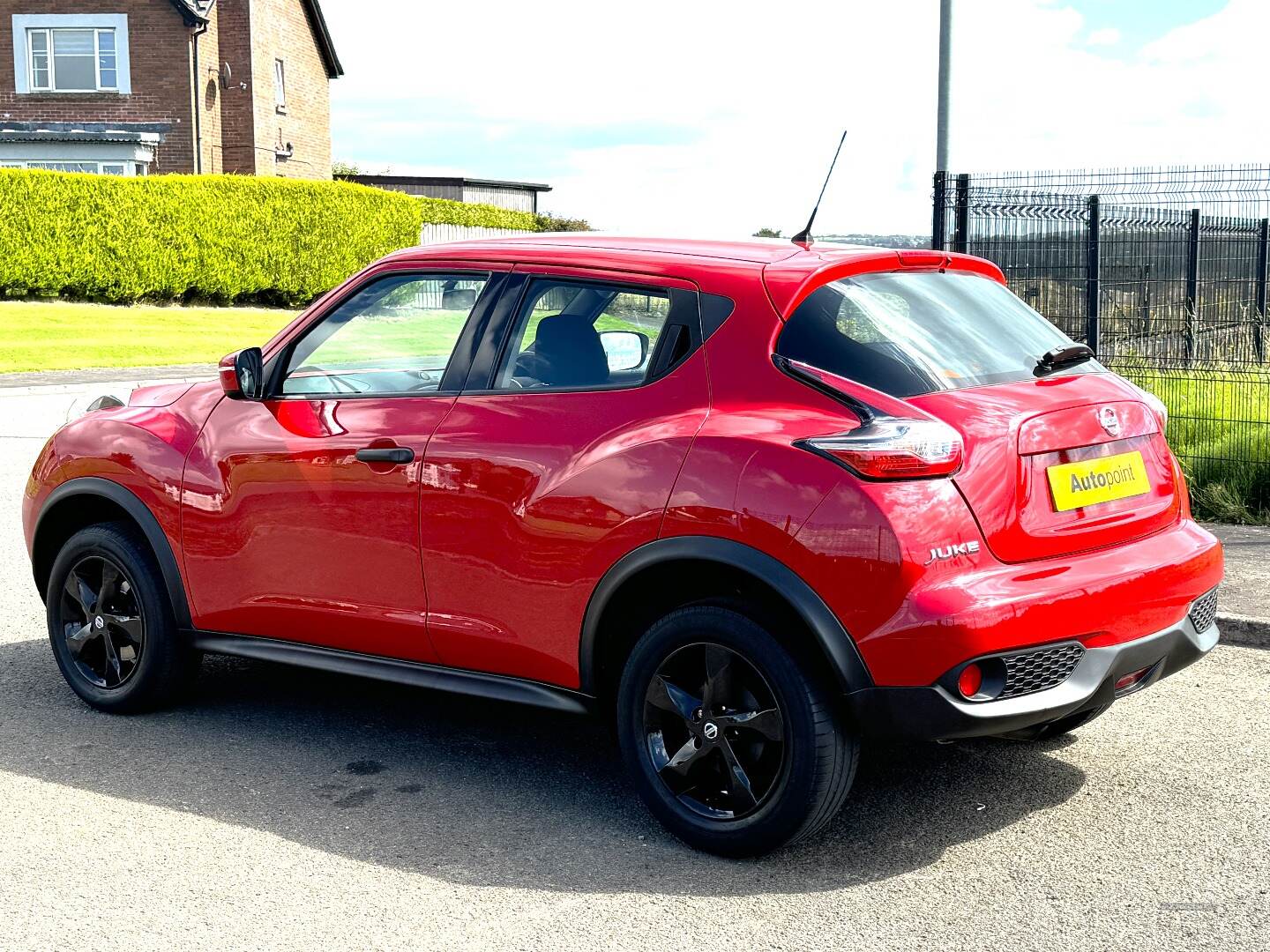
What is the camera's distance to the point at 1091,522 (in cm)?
424

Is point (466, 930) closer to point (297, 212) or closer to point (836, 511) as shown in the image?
point (836, 511)

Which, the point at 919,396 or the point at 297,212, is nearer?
the point at 919,396

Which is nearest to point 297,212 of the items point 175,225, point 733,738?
point 175,225

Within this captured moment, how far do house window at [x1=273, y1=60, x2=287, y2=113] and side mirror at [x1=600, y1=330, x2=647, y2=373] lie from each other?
41339 millimetres

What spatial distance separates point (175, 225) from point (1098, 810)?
1248 inches

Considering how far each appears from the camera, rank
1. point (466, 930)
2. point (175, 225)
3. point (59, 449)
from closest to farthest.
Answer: point (466, 930)
point (59, 449)
point (175, 225)

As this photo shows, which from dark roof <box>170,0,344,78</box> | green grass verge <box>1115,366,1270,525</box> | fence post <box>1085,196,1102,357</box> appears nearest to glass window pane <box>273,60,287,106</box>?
dark roof <box>170,0,344,78</box>

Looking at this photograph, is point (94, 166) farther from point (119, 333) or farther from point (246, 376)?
point (246, 376)

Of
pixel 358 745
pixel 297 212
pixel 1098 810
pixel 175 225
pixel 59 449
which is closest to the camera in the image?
pixel 1098 810

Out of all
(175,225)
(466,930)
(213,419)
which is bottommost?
(466,930)

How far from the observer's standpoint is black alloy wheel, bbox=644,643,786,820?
412 centimetres

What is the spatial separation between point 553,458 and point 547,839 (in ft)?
3.68

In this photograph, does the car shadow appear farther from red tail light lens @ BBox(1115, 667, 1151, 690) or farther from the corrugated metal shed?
the corrugated metal shed

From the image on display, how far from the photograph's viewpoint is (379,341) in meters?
5.05
